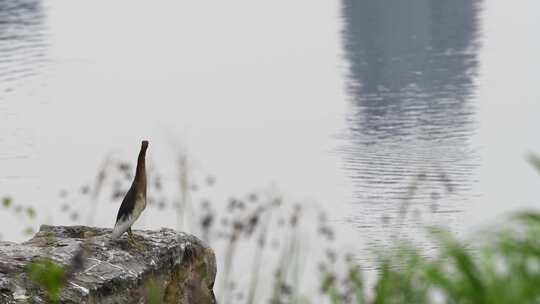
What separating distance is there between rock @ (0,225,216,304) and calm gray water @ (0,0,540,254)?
8341 mm

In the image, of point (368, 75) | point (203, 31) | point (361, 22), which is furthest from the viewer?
point (361, 22)

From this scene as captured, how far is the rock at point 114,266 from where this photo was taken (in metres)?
5.25

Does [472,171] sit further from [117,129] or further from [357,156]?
[117,129]

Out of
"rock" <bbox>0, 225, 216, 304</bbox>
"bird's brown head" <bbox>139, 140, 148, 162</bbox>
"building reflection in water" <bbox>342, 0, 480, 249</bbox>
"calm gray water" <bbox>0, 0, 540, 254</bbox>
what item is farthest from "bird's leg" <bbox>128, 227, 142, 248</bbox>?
"calm gray water" <bbox>0, 0, 540, 254</bbox>

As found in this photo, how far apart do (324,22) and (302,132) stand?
3778 centimetres

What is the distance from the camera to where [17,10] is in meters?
80.8

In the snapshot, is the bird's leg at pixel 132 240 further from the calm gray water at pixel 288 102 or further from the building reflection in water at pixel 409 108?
the calm gray water at pixel 288 102

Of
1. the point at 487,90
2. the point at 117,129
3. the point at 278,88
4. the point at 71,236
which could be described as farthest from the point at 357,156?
the point at 71,236

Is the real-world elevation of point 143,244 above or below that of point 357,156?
above

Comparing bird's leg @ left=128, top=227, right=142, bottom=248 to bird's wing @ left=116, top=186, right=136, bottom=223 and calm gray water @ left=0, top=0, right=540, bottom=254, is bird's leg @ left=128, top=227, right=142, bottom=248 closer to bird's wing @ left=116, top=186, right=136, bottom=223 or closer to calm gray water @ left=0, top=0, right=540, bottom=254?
bird's wing @ left=116, top=186, right=136, bottom=223

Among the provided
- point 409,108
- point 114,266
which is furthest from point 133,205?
point 409,108

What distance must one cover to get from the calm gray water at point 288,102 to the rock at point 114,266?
834 cm

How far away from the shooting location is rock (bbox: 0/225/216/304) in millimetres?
5254

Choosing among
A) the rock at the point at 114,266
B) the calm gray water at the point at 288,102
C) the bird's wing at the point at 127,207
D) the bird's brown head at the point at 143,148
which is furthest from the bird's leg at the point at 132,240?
the calm gray water at the point at 288,102
